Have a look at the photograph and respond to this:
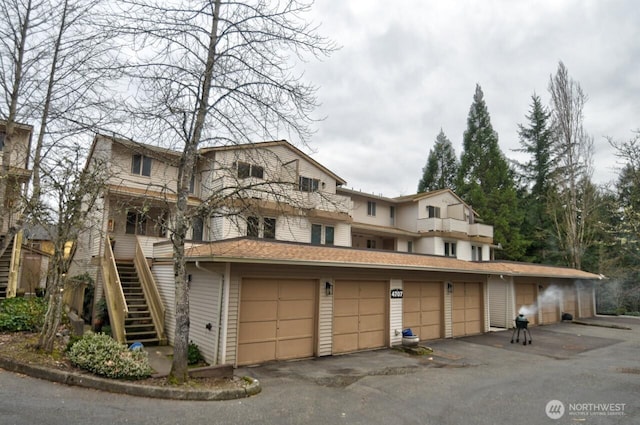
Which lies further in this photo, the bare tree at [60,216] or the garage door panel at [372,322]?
the garage door panel at [372,322]

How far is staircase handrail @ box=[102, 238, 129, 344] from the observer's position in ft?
35.6

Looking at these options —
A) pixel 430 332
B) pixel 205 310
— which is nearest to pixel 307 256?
pixel 205 310

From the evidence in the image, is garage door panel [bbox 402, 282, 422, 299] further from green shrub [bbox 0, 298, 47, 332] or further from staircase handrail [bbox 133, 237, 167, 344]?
green shrub [bbox 0, 298, 47, 332]

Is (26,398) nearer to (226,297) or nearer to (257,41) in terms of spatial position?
(226,297)

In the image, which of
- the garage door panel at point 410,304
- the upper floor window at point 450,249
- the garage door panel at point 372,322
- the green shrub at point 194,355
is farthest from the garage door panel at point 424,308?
the upper floor window at point 450,249

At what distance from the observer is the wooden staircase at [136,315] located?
37.8 feet

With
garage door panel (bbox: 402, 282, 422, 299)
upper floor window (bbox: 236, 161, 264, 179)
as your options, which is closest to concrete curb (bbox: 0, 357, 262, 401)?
upper floor window (bbox: 236, 161, 264, 179)

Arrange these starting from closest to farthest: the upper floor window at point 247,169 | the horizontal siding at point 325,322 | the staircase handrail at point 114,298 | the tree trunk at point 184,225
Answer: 1. the tree trunk at point 184,225
2. the upper floor window at point 247,169
3. the staircase handrail at point 114,298
4. the horizontal siding at point 325,322

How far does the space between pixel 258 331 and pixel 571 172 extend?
32.8 metres

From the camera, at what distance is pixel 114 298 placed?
11828 millimetres

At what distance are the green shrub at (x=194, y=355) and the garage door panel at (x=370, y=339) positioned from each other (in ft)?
16.6

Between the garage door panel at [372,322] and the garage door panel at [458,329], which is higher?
the garage door panel at [372,322]

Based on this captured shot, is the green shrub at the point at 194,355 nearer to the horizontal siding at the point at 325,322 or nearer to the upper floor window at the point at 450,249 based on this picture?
the horizontal siding at the point at 325,322

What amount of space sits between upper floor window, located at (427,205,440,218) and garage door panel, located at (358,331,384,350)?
63.5ft
